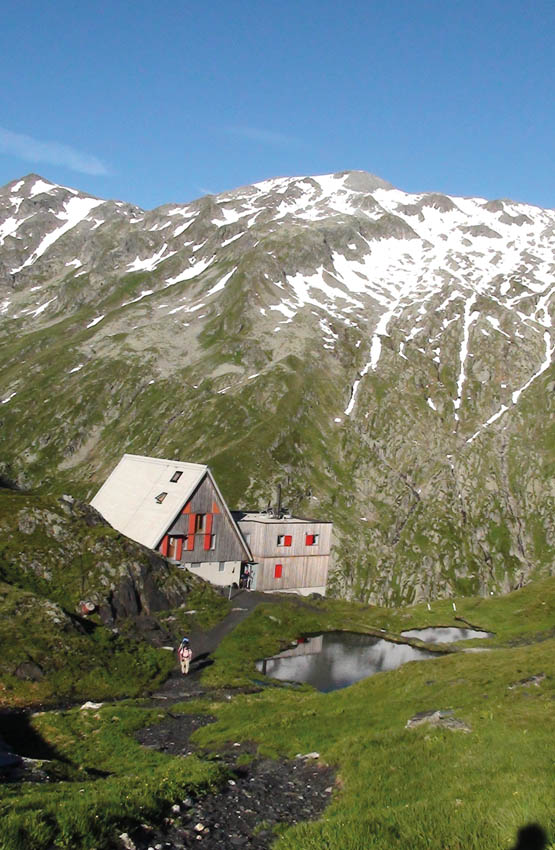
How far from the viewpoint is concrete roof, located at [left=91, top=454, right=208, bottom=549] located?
69062 millimetres

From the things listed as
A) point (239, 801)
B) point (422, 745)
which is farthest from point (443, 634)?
point (239, 801)

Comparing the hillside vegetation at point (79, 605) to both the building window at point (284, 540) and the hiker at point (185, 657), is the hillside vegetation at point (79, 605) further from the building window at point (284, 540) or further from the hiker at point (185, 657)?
the building window at point (284, 540)

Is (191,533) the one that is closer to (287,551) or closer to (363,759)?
(287,551)

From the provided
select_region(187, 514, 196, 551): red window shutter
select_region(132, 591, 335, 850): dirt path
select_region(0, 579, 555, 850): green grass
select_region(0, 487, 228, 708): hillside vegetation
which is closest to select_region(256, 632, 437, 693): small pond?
select_region(0, 579, 555, 850): green grass

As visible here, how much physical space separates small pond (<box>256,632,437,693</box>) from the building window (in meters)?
23.3

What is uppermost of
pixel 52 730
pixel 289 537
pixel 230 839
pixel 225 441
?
pixel 225 441

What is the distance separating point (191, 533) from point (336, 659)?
23962 millimetres

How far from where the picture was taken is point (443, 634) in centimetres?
6238

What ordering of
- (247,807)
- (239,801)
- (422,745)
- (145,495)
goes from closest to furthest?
(247,807)
(239,801)
(422,745)
(145,495)

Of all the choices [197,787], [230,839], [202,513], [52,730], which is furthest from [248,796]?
[202,513]

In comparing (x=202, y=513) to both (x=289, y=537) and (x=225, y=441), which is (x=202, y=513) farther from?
(x=225, y=441)

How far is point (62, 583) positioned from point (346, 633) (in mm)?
25839

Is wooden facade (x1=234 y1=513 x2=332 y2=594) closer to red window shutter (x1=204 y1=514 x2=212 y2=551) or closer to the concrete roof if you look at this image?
red window shutter (x1=204 y1=514 x2=212 y2=551)

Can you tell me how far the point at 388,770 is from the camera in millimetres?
19266
